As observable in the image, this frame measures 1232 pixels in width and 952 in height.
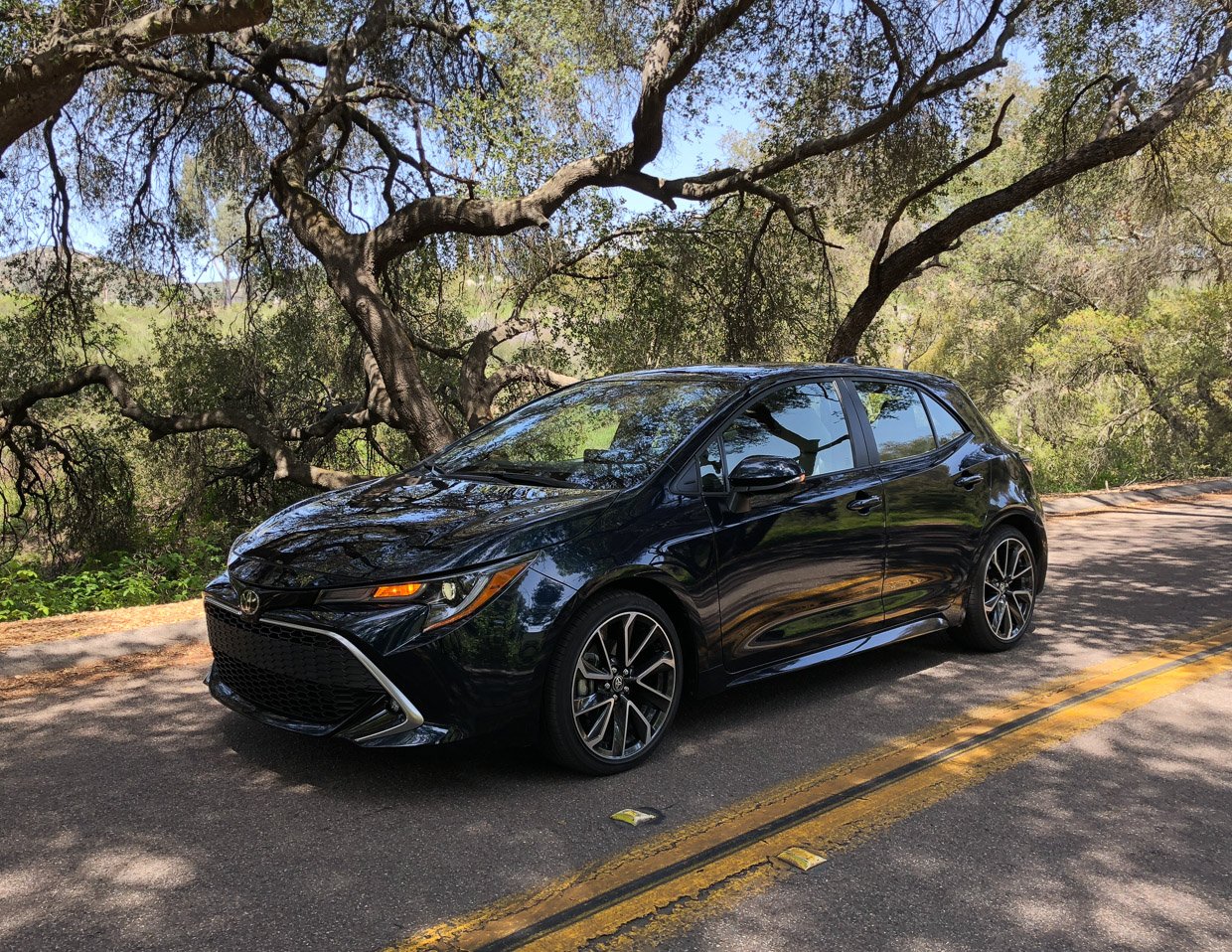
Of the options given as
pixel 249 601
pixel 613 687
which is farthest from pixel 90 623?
pixel 613 687

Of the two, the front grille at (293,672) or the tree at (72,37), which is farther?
the tree at (72,37)

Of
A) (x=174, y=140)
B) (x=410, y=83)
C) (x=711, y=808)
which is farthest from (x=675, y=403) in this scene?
(x=174, y=140)

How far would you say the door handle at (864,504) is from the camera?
16.6 ft

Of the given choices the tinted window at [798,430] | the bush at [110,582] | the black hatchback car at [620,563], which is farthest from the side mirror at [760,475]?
the bush at [110,582]

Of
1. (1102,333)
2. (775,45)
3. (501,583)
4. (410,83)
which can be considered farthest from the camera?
(1102,333)

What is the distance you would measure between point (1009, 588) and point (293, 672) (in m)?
4.20

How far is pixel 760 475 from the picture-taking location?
450cm

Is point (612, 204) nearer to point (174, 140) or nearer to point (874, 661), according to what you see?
point (174, 140)

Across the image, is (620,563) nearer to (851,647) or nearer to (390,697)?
(390,697)

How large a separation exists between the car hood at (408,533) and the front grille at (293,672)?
0.20m

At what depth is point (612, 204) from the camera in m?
13.3

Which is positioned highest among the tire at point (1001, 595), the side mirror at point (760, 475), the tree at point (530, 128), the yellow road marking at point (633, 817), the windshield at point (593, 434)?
the tree at point (530, 128)

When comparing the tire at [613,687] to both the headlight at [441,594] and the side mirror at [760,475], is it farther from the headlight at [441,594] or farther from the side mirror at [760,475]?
the side mirror at [760,475]

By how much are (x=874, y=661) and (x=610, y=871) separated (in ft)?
9.78
